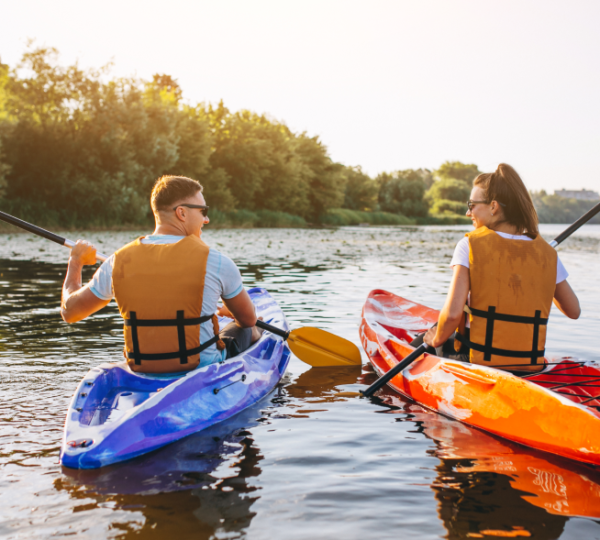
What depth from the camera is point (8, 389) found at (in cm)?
427

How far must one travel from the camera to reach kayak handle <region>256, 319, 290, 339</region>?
15.9 feet

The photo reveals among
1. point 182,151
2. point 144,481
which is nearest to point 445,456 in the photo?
point 144,481

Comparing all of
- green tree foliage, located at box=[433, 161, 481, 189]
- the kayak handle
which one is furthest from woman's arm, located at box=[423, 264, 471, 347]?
green tree foliage, located at box=[433, 161, 481, 189]

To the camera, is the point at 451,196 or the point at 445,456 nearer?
the point at 445,456

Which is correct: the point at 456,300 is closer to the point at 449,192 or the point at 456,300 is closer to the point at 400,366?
the point at 400,366

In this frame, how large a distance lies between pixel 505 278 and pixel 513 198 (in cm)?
48

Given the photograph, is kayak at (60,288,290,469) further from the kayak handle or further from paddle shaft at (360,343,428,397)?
paddle shaft at (360,343,428,397)

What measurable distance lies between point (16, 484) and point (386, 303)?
13.8 ft

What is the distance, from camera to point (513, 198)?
357 cm

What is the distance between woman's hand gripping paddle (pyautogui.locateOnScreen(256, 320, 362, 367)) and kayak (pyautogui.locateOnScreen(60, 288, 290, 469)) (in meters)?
1.14

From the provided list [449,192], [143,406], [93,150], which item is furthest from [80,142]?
[449,192]

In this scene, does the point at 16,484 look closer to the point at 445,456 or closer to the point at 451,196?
the point at 445,456

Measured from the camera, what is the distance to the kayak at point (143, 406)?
116 inches

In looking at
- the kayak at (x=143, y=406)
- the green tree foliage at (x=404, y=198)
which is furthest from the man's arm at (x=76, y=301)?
the green tree foliage at (x=404, y=198)
